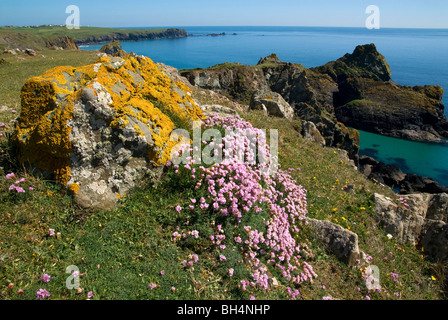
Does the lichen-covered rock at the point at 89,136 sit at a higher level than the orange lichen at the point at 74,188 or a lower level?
higher

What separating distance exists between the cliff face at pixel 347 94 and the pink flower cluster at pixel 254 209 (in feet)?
101

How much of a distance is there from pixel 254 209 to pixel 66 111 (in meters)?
6.15

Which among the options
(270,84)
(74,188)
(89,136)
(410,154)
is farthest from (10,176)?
(410,154)

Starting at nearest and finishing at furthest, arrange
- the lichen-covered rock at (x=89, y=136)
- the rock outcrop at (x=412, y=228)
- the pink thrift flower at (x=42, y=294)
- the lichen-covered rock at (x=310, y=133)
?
the pink thrift flower at (x=42, y=294)
the lichen-covered rock at (x=89, y=136)
the rock outcrop at (x=412, y=228)
the lichen-covered rock at (x=310, y=133)

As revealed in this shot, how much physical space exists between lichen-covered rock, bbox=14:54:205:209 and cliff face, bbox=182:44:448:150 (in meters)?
33.0

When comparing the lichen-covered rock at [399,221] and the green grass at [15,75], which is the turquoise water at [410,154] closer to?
the lichen-covered rock at [399,221]

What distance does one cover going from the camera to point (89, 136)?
781 centimetres

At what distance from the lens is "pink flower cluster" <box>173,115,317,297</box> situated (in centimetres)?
731

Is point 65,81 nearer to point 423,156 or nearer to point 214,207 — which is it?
point 214,207

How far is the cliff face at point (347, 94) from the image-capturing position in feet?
191

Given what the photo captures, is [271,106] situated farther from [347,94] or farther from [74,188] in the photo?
[347,94]

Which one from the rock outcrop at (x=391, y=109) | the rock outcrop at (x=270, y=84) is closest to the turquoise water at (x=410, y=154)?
the rock outcrop at (x=391, y=109)

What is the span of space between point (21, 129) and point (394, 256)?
13.9m

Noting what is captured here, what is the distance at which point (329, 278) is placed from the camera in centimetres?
822
